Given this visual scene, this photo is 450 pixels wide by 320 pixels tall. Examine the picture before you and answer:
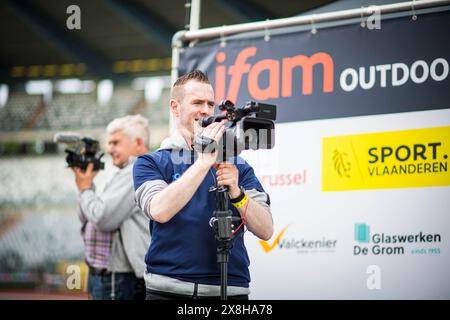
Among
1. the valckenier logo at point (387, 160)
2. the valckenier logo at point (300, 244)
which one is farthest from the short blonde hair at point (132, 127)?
the valckenier logo at point (387, 160)

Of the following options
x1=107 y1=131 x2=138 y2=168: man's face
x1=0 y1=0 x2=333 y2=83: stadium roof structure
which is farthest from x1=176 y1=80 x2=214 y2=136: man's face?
x1=0 y1=0 x2=333 y2=83: stadium roof structure

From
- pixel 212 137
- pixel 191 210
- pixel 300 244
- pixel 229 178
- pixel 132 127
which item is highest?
pixel 132 127

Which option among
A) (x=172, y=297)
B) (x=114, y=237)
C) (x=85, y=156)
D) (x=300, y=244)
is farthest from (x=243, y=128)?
(x=85, y=156)

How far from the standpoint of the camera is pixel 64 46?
49.3 ft

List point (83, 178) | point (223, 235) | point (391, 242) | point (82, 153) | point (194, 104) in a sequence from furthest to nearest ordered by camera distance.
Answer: point (82, 153) < point (83, 178) < point (391, 242) < point (194, 104) < point (223, 235)

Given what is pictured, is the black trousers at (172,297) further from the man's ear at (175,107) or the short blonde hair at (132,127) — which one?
the short blonde hair at (132,127)

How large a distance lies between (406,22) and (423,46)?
18 cm

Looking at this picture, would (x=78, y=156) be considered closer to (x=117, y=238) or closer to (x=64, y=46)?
(x=117, y=238)

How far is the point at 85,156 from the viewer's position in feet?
14.9

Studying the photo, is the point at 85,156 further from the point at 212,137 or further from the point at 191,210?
the point at 212,137

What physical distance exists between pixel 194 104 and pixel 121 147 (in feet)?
5.54

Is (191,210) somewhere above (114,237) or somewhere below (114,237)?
above

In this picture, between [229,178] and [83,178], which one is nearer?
[229,178]
